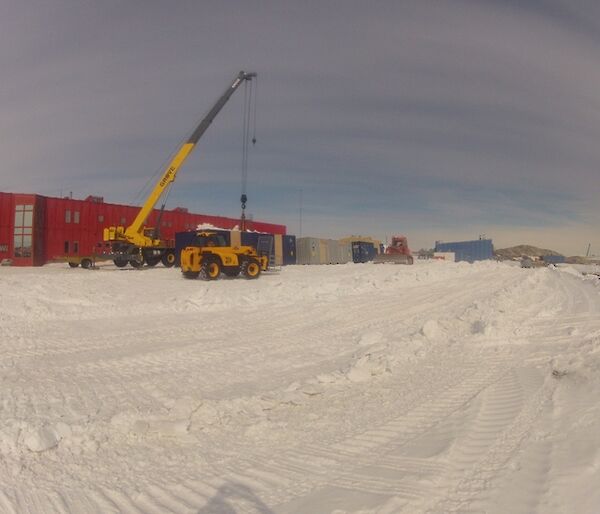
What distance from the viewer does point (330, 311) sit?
12.6 metres

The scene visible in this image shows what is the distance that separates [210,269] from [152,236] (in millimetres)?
11350

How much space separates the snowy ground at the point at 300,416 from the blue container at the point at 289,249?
2846 cm

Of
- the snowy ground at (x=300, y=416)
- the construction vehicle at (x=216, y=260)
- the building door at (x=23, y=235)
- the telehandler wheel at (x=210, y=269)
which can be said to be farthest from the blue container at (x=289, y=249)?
the snowy ground at (x=300, y=416)

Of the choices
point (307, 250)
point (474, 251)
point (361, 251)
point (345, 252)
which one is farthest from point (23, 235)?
point (474, 251)

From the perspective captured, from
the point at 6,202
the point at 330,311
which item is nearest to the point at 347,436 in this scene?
the point at 330,311

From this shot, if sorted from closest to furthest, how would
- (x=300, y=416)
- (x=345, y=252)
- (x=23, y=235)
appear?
(x=300, y=416), (x=23, y=235), (x=345, y=252)

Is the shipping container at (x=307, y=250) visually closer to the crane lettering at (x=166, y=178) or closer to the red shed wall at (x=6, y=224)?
the crane lettering at (x=166, y=178)

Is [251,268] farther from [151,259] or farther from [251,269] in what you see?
[151,259]

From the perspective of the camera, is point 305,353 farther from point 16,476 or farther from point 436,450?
point 16,476

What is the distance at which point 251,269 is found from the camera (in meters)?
21.5

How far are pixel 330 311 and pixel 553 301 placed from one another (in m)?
8.41

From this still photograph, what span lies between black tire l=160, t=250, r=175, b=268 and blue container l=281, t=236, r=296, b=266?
12.0 m

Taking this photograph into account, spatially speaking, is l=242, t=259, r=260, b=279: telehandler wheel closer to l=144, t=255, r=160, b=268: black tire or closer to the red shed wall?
l=144, t=255, r=160, b=268: black tire

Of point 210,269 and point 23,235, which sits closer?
point 210,269
